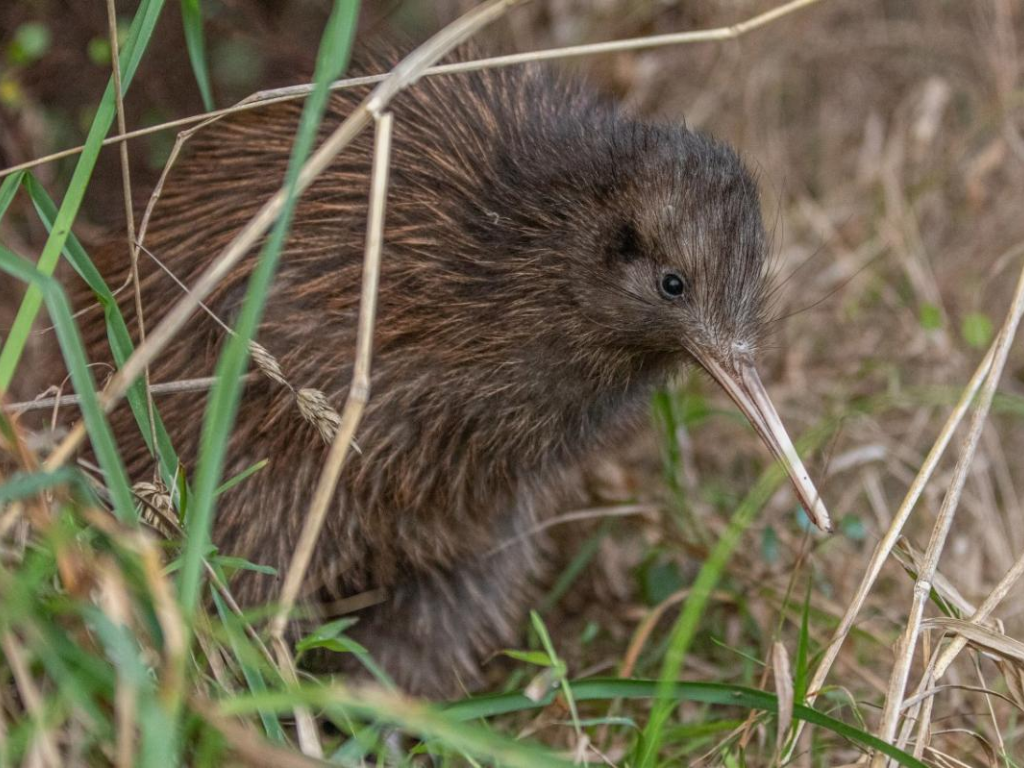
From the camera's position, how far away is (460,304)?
250 centimetres

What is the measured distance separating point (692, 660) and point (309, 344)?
3.88ft

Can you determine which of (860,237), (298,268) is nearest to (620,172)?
(298,268)

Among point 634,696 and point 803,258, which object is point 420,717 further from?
point 803,258

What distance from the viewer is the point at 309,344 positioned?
→ 253 centimetres

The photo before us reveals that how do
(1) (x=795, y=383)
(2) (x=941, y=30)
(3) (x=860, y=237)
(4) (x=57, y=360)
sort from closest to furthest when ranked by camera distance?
1. (4) (x=57, y=360)
2. (1) (x=795, y=383)
3. (3) (x=860, y=237)
4. (2) (x=941, y=30)

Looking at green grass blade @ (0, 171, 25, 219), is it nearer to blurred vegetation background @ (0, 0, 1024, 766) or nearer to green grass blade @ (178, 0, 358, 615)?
green grass blade @ (178, 0, 358, 615)

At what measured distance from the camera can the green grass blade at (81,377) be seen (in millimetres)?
1696

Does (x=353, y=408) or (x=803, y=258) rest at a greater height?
(x=353, y=408)

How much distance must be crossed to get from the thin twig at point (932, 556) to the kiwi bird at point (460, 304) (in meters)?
0.33

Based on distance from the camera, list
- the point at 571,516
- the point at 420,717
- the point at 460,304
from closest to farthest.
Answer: the point at 420,717, the point at 460,304, the point at 571,516

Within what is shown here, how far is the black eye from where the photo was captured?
2.35 m

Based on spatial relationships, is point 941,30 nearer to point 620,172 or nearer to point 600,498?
point 600,498

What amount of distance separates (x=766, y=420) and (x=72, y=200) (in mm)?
1173

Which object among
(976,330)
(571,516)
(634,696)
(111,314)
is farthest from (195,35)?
(976,330)
